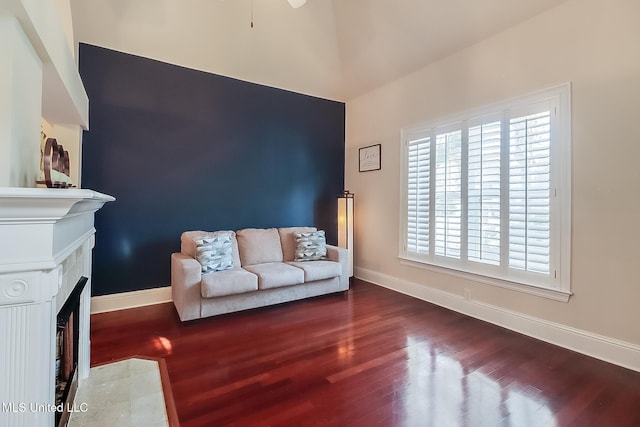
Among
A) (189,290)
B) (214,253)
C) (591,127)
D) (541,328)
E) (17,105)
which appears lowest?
(541,328)

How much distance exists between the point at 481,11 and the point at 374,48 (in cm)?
132

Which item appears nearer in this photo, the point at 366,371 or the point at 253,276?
the point at 366,371

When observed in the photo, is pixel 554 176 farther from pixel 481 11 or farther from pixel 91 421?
pixel 91 421

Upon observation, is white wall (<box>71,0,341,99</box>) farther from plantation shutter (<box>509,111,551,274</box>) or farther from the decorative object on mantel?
plantation shutter (<box>509,111,551,274</box>)

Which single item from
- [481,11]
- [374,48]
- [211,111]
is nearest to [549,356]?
[481,11]

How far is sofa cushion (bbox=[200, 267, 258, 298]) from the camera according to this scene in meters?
3.08

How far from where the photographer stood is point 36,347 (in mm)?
1025

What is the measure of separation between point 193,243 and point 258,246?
846mm

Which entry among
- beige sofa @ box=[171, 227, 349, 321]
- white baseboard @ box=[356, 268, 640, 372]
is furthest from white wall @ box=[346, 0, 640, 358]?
beige sofa @ box=[171, 227, 349, 321]

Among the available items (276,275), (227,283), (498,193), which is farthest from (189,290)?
(498,193)

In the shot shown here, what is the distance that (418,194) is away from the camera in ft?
13.0

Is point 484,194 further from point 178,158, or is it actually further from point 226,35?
point 178,158

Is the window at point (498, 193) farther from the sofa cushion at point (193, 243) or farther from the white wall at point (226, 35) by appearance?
the sofa cushion at point (193, 243)

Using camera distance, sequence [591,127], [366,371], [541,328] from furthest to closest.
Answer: [541,328], [591,127], [366,371]
